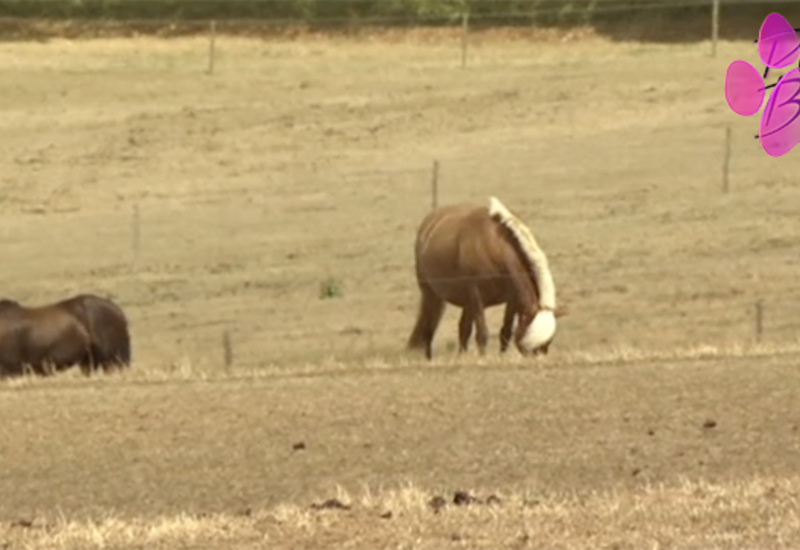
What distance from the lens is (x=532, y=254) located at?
15.3 meters

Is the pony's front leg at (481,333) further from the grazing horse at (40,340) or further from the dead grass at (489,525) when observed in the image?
the dead grass at (489,525)

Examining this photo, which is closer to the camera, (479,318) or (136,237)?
(479,318)

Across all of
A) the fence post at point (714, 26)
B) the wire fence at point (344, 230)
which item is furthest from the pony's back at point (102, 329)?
the fence post at point (714, 26)

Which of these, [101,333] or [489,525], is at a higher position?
[489,525]

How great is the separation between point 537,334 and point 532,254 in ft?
3.24

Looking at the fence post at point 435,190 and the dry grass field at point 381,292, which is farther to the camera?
the fence post at point 435,190

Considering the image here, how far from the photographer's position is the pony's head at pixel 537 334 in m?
14.5

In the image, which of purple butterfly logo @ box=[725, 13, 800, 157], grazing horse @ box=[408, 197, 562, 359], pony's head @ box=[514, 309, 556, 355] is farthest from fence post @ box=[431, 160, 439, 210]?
pony's head @ box=[514, 309, 556, 355]

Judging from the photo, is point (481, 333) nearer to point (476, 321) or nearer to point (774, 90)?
point (476, 321)

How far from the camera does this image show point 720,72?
33.9 meters

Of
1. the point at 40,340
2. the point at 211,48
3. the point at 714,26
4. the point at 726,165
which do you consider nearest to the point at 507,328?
the point at 40,340

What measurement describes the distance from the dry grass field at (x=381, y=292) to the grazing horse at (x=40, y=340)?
0.86 m

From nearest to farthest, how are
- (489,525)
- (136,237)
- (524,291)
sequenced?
1. (489,525)
2. (524,291)
3. (136,237)

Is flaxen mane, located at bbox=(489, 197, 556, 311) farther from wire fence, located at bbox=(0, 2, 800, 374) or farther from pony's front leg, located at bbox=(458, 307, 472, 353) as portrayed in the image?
wire fence, located at bbox=(0, 2, 800, 374)
